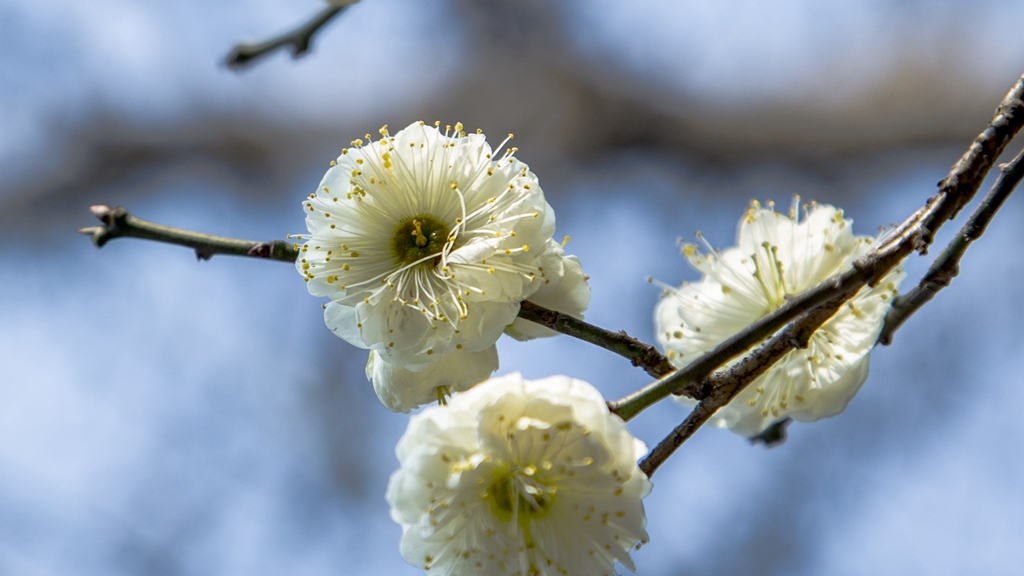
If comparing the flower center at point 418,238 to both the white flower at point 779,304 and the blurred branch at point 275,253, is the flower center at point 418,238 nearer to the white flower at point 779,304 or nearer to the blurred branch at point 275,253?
the blurred branch at point 275,253

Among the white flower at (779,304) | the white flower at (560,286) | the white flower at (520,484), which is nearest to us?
the white flower at (520,484)

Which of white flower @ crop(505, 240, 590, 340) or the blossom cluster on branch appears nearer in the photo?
the blossom cluster on branch

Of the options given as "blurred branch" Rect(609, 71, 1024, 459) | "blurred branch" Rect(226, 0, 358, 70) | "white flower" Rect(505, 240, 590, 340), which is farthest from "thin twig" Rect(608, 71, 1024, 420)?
"blurred branch" Rect(226, 0, 358, 70)

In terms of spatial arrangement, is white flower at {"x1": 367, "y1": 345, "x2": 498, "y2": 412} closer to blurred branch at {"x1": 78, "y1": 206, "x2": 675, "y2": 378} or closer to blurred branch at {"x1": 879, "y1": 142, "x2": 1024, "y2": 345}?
blurred branch at {"x1": 78, "y1": 206, "x2": 675, "y2": 378}

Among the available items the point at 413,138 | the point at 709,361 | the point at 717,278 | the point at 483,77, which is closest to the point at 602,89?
the point at 483,77

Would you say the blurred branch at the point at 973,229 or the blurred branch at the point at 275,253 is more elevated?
the blurred branch at the point at 275,253

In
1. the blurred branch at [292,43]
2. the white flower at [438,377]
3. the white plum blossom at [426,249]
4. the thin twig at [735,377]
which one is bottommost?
the thin twig at [735,377]

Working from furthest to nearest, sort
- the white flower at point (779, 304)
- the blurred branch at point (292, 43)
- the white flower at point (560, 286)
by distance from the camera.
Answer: the blurred branch at point (292, 43), the white flower at point (779, 304), the white flower at point (560, 286)

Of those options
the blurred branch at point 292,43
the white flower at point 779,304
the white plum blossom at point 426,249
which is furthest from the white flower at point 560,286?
the blurred branch at point 292,43
